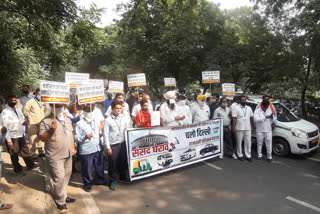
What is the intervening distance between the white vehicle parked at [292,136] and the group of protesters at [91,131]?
0.43 metres

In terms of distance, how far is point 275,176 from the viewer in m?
5.37

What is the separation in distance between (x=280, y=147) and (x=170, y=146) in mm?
3636

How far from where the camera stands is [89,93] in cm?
461

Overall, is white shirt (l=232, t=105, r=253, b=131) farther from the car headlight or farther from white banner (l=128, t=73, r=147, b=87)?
white banner (l=128, t=73, r=147, b=87)

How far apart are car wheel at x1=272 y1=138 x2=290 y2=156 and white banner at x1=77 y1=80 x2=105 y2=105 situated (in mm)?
5400

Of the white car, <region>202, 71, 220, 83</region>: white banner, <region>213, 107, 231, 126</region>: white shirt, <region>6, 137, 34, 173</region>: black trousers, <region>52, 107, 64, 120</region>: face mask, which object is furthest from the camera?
<region>202, 71, 220, 83</region>: white banner

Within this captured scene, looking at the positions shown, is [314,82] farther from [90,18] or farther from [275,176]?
[90,18]

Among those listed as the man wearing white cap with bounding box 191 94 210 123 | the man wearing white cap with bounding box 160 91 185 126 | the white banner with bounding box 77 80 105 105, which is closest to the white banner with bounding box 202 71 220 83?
the man wearing white cap with bounding box 191 94 210 123

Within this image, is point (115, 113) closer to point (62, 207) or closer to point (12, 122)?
point (62, 207)

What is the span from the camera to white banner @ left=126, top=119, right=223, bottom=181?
4898 millimetres

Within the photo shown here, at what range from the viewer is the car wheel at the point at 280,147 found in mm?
6668

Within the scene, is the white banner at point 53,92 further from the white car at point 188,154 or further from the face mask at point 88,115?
the white car at point 188,154

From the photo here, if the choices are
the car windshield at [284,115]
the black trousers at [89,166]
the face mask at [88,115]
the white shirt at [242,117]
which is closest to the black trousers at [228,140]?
the white shirt at [242,117]

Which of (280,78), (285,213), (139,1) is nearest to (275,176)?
(285,213)
